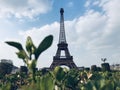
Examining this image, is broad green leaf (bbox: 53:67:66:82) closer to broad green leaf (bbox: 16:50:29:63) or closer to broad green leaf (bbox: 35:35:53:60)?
broad green leaf (bbox: 16:50:29:63)

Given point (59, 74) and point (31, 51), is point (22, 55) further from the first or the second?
point (59, 74)

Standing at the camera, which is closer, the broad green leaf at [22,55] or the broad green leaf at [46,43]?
the broad green leaf at [46,43]

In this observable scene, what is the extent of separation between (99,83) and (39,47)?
0.79 m

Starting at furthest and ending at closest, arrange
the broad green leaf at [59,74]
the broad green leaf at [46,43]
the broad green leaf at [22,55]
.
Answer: the broad green leaf at [59,74]
the broad green leaf at [22,55]
the broad green leaf at [46,43]

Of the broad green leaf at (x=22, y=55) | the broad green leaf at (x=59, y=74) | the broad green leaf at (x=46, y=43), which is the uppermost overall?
the broad green leaf at (x=46, y=43)

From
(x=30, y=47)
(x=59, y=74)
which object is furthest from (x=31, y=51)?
(x=59, y=74)

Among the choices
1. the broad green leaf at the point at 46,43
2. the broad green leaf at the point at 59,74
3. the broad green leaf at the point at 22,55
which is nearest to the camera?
the broad green leaf at the point at 46,43

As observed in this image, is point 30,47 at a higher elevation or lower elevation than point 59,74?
higher

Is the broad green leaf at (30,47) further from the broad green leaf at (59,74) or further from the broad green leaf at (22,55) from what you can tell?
the broad green leaf at (59,74)

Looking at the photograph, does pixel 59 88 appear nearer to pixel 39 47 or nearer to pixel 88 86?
pixel 88 86

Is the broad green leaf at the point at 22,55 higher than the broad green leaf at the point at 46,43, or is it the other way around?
the broad green leaf at the point at 46,43

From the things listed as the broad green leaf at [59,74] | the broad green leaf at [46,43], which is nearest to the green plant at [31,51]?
the broad green leaf at [46,43]

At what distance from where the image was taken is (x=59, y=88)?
3.97 metres

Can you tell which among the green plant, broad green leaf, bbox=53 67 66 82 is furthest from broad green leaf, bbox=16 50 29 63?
broad green leaf, bbox=53 67 66 82
